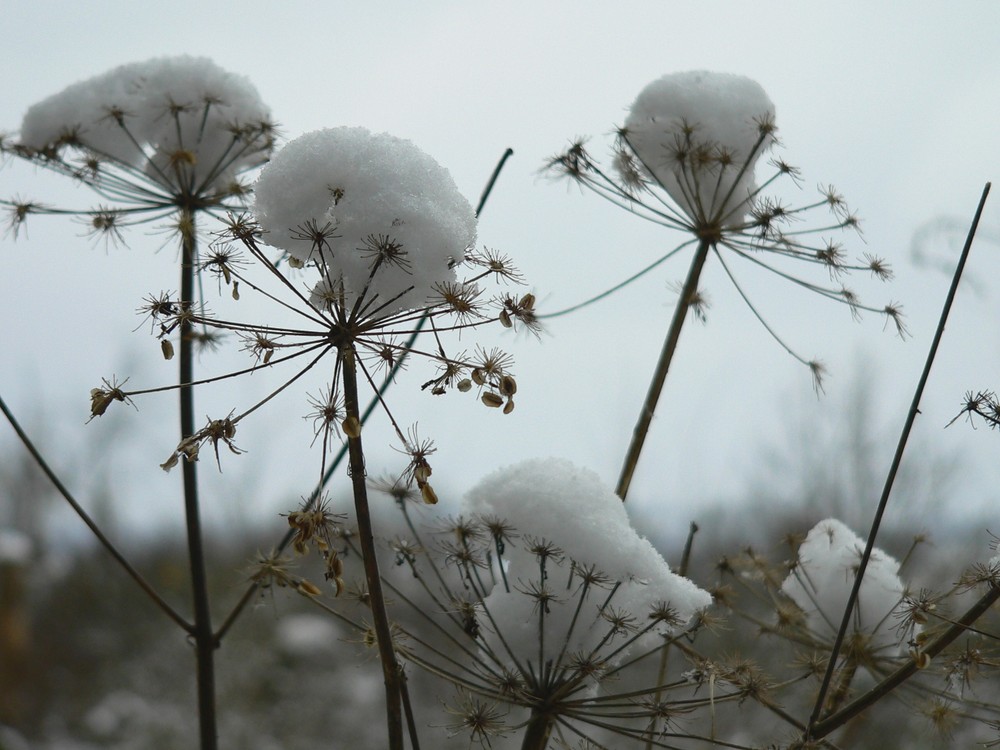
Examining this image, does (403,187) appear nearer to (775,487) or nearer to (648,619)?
(648,619)

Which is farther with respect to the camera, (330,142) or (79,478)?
(79,478)

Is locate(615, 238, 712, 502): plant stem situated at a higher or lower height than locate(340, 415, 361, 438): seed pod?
higher

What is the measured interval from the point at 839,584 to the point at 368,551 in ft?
3.79

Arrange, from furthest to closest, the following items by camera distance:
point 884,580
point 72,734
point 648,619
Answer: point 72,734 < point 884,580 < point 648,619

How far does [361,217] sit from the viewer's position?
1.11m

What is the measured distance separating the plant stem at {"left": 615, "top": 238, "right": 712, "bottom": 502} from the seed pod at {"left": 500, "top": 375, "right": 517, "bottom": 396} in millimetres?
447

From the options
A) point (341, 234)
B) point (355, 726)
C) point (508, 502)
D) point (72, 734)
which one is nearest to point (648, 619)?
point (508, 502)

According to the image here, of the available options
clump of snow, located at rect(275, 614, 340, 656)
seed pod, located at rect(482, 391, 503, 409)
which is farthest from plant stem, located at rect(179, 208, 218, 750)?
clump of snow, located at rect(275, 614, 340, 656)

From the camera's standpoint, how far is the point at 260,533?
50.9 feet

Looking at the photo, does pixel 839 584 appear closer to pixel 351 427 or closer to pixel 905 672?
pixel 905 672

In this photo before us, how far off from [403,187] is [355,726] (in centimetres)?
1154

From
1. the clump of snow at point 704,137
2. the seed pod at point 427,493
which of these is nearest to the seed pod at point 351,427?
the seed pod at point 427,493

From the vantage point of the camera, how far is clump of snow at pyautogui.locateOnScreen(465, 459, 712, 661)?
1.32 meters

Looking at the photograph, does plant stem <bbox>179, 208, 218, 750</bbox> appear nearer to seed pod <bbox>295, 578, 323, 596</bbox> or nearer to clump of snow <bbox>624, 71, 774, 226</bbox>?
seed pod <bbox>295, 578, 323, 596</bbox>
